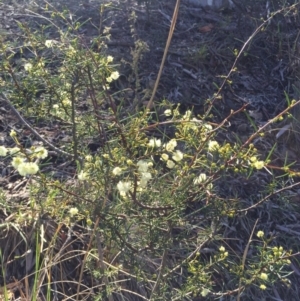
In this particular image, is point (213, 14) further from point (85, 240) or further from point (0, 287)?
point (0, 287)

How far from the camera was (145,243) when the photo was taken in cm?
245

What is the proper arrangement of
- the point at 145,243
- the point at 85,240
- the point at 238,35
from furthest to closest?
1. the point at 238,35
2. the point at 85,240
3. the point at 145,243

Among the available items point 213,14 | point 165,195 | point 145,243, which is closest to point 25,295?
point 145,243

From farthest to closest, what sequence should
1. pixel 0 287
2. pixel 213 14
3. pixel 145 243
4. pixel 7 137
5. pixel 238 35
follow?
1. pixel 213 14
2. pixel 238 35
3. pixel 7 137
4. pixel 0 287
5. pixel 145 243

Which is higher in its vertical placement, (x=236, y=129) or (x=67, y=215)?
(x=67, y=215)

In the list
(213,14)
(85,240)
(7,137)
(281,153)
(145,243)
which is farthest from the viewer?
(213,14)

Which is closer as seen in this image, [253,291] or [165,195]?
[165,195]

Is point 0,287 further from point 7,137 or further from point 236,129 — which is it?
point 236,129

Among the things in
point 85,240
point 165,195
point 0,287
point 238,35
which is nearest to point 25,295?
point 0,287

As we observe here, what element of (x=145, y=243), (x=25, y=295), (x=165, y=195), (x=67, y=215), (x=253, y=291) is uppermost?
(x=165, y=195)

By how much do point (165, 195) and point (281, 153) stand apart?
68.4 inches

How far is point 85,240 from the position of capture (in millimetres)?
3014

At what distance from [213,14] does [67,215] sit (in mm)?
2677

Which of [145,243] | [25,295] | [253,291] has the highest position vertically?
[145,243]
